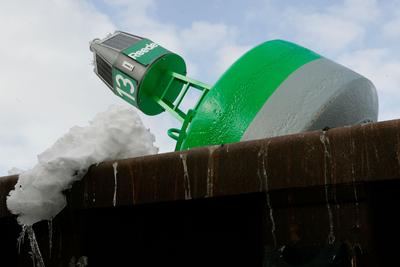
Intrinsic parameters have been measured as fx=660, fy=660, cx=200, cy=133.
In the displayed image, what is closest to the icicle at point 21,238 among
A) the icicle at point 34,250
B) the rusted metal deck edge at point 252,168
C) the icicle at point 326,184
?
the icicle at point 34,250

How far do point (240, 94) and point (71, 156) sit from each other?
5.45ft

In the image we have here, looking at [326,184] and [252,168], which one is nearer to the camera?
[326,184]

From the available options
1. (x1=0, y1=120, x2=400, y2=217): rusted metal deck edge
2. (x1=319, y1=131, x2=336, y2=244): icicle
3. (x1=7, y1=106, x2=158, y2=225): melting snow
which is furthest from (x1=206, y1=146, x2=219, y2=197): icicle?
(x1=7, y1=106, x2=158, y2=225): melting snow

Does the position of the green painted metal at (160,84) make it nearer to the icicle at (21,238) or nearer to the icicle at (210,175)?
the icicle at (21,238)

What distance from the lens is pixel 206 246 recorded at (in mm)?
4082

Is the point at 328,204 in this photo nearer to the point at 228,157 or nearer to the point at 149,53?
the point at 228,157

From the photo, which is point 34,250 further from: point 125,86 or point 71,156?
point 125,86

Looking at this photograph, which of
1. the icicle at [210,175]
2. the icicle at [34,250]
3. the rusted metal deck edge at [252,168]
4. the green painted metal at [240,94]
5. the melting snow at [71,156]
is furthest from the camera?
the green painted metal at [240,94]

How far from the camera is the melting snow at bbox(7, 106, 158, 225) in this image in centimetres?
404

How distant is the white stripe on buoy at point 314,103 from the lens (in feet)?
15.8

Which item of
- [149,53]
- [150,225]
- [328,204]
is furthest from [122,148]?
[149,53]

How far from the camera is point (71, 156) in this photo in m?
4.03

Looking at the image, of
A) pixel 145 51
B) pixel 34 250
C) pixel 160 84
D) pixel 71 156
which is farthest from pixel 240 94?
pixel 145 51

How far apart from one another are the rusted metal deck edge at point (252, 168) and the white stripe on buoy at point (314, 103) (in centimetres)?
130
